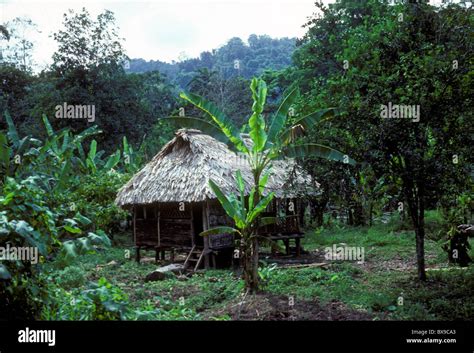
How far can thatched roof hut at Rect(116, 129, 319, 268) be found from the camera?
28.2 feet

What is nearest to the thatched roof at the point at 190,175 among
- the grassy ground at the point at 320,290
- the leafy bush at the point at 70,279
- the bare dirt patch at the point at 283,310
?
the grassy ground at the point at 320,290

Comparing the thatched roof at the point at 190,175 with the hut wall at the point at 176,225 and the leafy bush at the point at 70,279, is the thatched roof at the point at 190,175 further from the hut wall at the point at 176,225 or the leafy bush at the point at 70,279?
the leafy bush at the point at 70,279

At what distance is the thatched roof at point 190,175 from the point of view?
335 inches


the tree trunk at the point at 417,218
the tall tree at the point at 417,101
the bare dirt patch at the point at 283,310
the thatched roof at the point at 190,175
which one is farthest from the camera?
the thatched roof at the point at 190,175

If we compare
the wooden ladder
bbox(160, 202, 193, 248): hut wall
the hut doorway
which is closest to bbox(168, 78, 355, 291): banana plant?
the wooden ladder

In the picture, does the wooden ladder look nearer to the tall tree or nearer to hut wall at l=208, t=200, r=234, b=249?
hut wall at l=208, t=200, r=234, b=249

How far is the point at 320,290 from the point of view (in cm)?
572

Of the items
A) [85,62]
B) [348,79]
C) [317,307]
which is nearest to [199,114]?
[85,62]

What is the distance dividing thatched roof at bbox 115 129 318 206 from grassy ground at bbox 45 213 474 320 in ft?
5.02

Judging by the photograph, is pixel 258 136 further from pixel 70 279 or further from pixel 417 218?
pixel 70 279

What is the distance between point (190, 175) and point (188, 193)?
459 mm

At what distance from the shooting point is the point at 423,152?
556cm

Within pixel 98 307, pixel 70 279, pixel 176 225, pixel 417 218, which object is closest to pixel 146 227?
pixel 176 225
